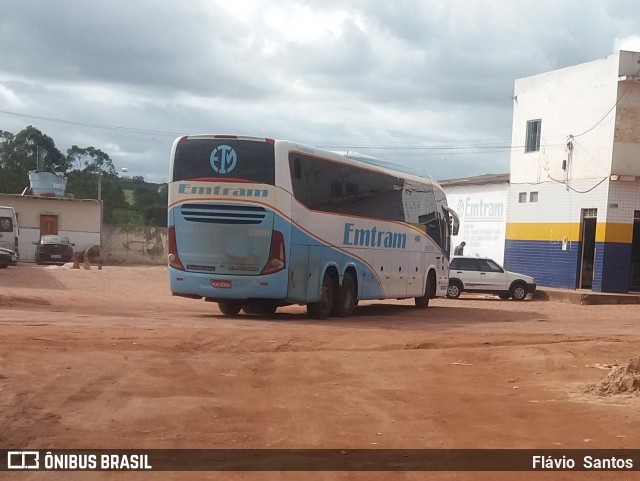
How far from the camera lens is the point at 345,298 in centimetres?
1997

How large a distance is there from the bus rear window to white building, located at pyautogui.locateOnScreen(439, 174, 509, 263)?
22.3 metres

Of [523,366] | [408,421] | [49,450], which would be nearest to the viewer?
[49,450]

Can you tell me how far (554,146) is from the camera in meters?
34.0

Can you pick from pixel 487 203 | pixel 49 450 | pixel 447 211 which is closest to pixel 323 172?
pixel 447 211

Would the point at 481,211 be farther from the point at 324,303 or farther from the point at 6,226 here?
the point at 324,303

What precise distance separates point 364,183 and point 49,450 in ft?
46.9

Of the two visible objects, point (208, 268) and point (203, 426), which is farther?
point (208, 268)

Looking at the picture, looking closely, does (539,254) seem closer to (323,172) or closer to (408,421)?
(323,172)

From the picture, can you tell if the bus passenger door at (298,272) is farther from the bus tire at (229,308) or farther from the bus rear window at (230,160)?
the bus tire at (229,308)

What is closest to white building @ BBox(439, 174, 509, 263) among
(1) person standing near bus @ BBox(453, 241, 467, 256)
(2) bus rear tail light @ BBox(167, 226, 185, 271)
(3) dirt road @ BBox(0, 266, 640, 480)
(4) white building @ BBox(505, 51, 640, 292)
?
(1) person standing near bus @ BBox(453, 241, 467, 256)

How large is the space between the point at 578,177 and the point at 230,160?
19357 millimetres

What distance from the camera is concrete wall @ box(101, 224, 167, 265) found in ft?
171

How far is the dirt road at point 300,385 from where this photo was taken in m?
7.55

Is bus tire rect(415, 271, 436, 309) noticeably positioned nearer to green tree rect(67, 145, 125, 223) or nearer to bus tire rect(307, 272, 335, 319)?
bus tire rect(307, 272, 335, 319)
